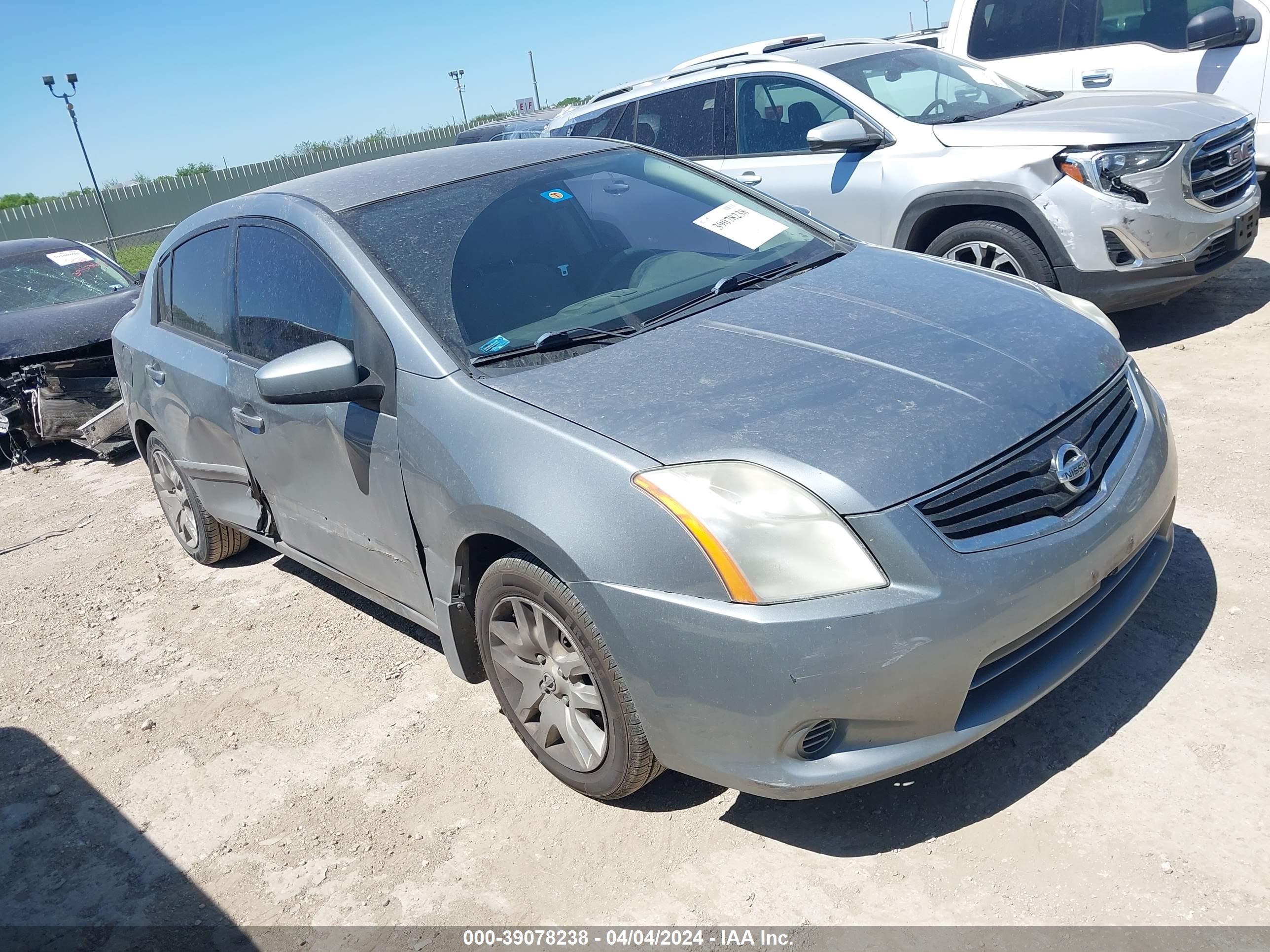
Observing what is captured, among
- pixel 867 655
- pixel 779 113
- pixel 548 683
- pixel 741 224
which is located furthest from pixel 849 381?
pixel 779 113

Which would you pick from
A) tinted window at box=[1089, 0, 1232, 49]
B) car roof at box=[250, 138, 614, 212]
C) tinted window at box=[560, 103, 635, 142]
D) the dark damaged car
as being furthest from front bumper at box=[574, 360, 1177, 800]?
tinted window at box=[1089, 0, 1232, 49]

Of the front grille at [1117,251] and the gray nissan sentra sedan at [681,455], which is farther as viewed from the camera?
the front grille at [1117,251]

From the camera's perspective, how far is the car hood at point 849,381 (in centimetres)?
242

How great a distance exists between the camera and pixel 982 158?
5.64 metres

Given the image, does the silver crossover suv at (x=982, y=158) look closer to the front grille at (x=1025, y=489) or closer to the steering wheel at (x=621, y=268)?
the steering wheel at (x=621, y=268)

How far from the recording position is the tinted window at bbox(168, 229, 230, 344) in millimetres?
4055

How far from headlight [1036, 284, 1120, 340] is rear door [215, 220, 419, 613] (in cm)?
208

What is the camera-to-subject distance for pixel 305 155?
38.8m

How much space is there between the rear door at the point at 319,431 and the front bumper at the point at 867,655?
Result: 3.28 ft

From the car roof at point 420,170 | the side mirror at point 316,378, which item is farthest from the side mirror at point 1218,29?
the side mirror at point 316,378

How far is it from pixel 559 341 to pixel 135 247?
98.3 feet

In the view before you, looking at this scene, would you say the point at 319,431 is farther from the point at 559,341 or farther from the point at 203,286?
the point at 203,286

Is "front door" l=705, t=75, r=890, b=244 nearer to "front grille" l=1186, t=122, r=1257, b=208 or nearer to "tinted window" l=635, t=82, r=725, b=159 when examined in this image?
"tinted window" l=635, t=82, r=725, b=159

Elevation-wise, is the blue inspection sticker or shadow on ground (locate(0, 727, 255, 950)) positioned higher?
the blue inspection sticker
